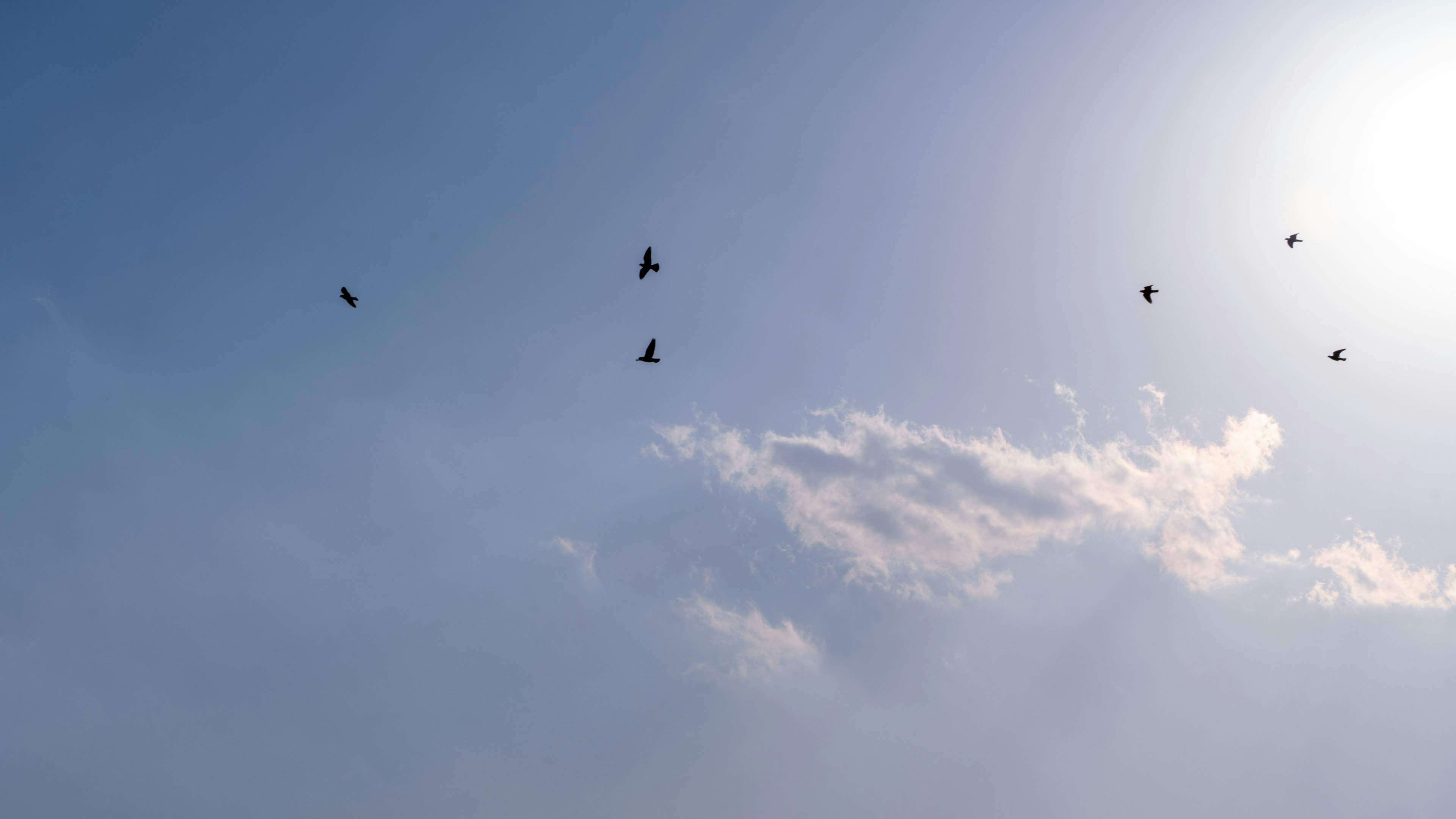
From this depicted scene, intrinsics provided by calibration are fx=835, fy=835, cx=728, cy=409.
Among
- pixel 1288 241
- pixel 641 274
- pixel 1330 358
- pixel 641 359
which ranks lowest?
pixel 641 359

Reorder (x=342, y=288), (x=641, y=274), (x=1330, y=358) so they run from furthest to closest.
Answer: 1. (x=1330, y=358)
2. (x=342, y=288)
3. (x=641, y=274)

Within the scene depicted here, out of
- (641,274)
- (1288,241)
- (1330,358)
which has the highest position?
(1288,241)

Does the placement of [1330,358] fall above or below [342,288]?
above

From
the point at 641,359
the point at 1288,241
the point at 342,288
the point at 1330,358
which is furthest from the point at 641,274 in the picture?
the point at 1330,358

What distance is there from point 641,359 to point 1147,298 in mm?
69254

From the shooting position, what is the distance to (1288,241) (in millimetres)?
115438

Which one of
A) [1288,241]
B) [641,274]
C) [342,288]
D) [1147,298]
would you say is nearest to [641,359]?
[641,274]

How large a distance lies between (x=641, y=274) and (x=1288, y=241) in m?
89.4

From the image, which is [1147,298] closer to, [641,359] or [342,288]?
[641,359]

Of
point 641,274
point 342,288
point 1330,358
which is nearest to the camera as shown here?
point 641,274

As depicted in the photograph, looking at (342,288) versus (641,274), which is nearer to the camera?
(641,274)

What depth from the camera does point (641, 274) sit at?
333 feet

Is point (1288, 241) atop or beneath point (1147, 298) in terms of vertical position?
atop

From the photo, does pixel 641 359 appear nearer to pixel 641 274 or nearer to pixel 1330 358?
pixel 641 274
